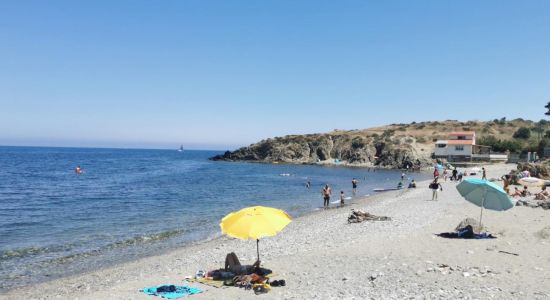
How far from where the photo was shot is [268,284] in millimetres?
11961

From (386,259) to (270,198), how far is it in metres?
29.5

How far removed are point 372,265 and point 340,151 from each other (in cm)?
10776

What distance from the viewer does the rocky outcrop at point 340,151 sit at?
105 metres

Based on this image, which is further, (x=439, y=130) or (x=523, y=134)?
(x=439, y=130)

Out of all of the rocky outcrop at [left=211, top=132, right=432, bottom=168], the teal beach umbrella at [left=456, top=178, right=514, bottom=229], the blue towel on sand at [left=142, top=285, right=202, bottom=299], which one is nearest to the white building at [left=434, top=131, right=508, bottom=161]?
the rocky outcrop at [left=211, top=132, right=432, bottom=168]

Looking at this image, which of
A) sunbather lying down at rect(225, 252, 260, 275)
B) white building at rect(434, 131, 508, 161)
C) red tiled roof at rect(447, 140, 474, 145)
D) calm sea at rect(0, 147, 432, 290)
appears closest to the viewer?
sunbather lying down at rect(225, 252, 260, 275)

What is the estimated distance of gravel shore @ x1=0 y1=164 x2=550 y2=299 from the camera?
1116 cm

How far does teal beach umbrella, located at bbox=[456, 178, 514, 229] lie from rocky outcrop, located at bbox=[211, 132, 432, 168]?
8403cm

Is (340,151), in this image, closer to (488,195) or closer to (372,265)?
(488,195)

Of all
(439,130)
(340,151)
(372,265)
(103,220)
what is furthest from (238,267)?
(439,130)

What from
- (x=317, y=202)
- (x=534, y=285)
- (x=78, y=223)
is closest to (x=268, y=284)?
(x=534, y=285)

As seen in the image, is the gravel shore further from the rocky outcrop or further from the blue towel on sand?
the rocky outcrop

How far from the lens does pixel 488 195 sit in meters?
17.9

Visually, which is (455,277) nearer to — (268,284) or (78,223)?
(268,284)
